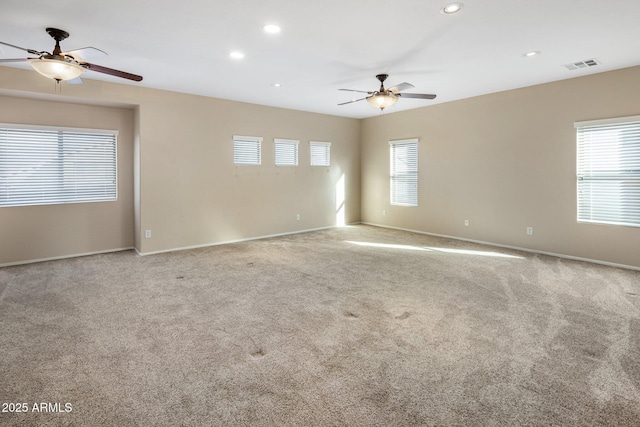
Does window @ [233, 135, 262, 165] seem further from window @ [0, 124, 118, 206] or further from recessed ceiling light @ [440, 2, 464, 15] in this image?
recessed ceiling light @ [440, 2, 464, 15]

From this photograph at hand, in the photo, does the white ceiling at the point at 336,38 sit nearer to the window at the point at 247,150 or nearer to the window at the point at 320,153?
Answer: the window at the point at 247,150

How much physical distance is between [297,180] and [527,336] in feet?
18.4

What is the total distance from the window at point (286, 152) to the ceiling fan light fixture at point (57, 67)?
418cm

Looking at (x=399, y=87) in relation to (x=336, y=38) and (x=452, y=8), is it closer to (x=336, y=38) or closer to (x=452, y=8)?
(x=336, y=38)

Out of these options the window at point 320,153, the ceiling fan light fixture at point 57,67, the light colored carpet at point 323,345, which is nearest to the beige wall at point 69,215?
the light colored carpet at point 323,345

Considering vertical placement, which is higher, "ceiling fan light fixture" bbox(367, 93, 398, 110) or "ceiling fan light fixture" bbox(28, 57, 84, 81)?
"ceiling fan light fixture" bbox(367, 93, 398, 110)

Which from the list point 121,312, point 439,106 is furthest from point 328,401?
point 439,106

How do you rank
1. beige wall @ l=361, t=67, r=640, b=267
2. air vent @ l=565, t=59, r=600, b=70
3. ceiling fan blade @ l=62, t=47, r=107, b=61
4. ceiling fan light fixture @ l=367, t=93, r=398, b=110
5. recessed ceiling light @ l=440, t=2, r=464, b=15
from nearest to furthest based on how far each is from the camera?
recessed ceiling light @ l=440, t=2, r=464, b=15 < ceiling fan blade @ l=62, t=47, r=107, b=61 < air vent @ l=565, t=59, r=600, b=70 < ceiling fan light fixture @ l=367, t=93, r=398, b=110 < beige wall @ l=361, t=67, r=640, b=267

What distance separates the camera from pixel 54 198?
17.6 ft

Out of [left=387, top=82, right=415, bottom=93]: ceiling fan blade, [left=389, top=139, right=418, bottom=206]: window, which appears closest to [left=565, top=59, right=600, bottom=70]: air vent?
[left=387, top=82, right=415, bottom=93]: ceiling fan blade

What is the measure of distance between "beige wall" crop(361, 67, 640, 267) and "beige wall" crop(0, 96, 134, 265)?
5.54 metres

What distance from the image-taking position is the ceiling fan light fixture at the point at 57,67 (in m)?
3.07

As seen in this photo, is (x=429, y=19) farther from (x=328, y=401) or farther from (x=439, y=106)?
(x=439, y=106)

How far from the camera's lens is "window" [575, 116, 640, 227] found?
15.4 ft
